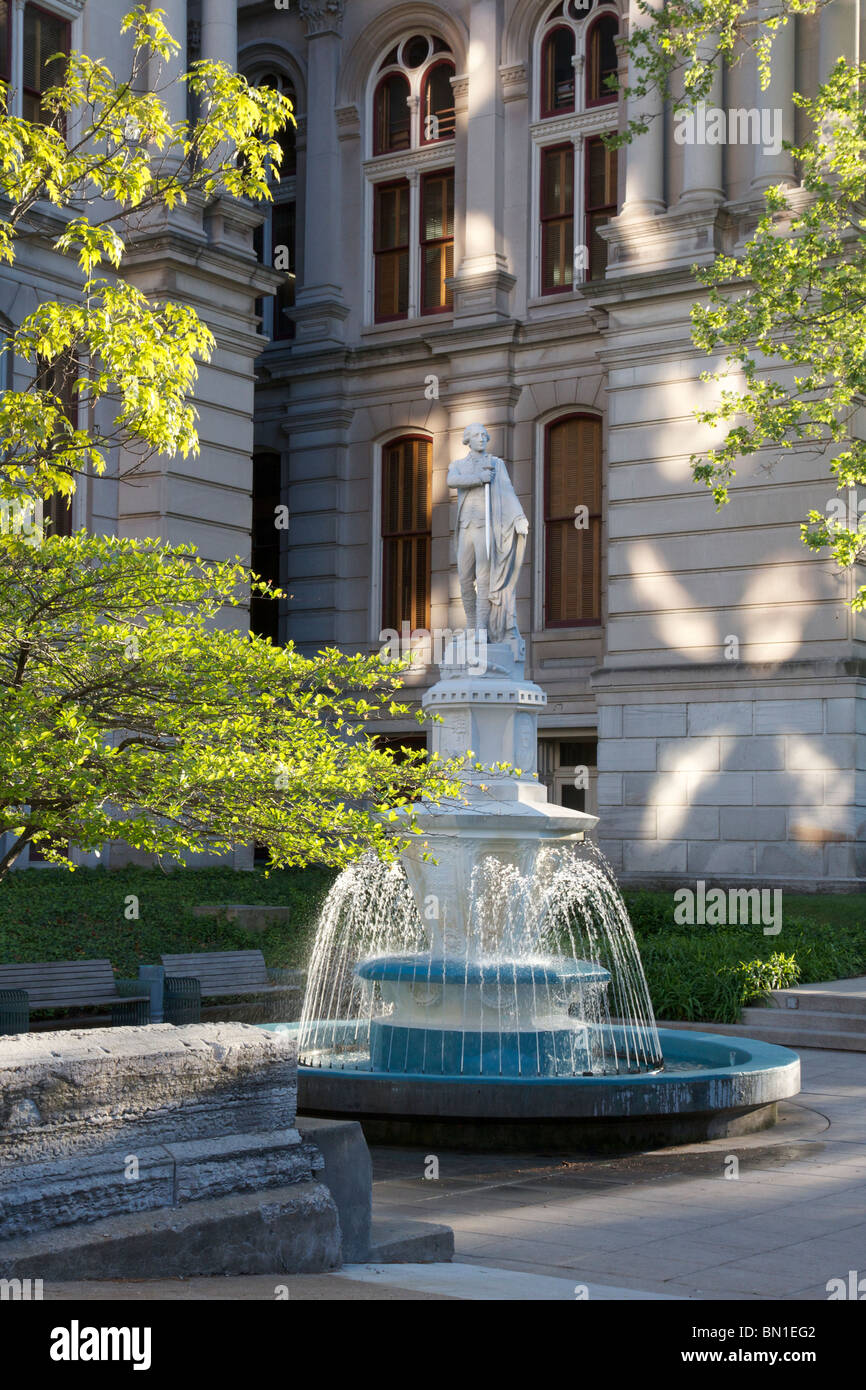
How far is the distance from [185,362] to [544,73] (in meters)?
25.2

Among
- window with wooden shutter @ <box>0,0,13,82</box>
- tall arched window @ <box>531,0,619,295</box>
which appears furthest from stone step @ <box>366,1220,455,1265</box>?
tall arched window @ <box>531,0,619,295</box>

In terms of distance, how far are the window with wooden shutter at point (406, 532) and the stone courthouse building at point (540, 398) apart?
0.20ft

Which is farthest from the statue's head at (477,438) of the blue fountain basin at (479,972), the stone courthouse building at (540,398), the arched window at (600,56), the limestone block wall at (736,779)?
the arched window at (600,56)

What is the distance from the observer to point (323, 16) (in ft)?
116

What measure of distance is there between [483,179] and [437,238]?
206 cm

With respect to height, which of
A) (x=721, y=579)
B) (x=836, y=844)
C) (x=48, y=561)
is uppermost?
(x=721, y=579)

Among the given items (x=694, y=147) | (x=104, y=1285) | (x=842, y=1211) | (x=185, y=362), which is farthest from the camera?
(x=694, y=147)

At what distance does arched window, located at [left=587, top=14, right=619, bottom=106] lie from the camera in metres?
32.2

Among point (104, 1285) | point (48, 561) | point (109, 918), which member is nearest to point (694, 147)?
point (109, 918)

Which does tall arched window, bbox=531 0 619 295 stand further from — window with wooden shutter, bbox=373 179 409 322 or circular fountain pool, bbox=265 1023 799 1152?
circular fountain pool, bbox=265 1023 799 1152

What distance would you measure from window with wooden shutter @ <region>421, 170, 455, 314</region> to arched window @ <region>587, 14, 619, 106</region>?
354 cm

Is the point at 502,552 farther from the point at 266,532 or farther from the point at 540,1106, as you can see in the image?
the point at 266,532

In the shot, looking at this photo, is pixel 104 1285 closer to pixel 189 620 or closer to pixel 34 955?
pixel 189 620

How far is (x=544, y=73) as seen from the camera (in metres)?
33.0
